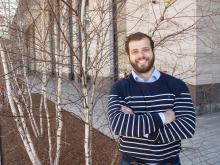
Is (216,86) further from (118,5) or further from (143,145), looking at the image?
(143,145)

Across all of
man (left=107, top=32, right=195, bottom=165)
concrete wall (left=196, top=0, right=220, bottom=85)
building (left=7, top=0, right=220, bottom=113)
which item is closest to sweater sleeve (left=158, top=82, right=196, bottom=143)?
man (left=107, top=32, right=195, bottom=165)

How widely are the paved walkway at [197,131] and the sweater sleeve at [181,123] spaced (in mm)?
1336

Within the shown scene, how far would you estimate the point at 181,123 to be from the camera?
251 cm

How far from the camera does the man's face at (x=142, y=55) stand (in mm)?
2572

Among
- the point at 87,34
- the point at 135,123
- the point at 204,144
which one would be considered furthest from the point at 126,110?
the point at 204,144

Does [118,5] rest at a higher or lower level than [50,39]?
higher

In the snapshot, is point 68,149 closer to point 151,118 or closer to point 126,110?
point 126,110

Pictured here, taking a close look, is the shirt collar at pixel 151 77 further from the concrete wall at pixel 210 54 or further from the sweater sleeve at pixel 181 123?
the concrete wall at pixel 210 54

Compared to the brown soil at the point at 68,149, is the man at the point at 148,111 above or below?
above

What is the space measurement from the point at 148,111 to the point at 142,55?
410 mm

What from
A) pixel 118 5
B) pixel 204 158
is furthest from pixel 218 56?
pixel 118 5

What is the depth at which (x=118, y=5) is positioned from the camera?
3.81 m

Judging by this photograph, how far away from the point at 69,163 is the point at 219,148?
8.23ft

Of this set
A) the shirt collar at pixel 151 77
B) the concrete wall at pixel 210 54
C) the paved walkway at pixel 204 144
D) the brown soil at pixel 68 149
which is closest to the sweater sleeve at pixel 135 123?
the shirt collar at pixel 151 77
